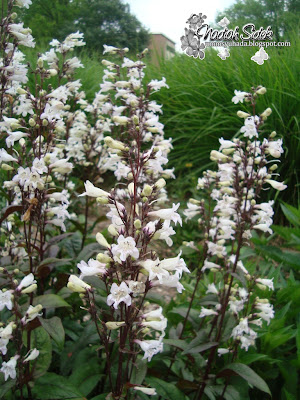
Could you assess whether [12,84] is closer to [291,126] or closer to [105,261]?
[105,261]

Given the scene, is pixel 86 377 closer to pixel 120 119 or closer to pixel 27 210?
pixel 27 210

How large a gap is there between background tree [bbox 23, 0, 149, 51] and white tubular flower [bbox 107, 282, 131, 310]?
1935cm

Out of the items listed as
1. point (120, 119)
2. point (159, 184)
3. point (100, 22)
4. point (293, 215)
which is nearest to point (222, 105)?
point (293, 215)

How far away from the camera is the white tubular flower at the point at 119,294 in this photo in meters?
1.13

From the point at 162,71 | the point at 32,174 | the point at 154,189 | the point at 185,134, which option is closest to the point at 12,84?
the point at 32,174

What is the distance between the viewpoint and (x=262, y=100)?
515 centimetres

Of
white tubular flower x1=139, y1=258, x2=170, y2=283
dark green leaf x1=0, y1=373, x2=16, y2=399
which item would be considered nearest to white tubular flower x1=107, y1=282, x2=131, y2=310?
white tubular flower x1=139, y1=258, x2=170, y2=283

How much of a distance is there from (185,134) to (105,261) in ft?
15.5

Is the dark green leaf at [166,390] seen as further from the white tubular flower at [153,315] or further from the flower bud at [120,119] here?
the flower bud at [120,119]

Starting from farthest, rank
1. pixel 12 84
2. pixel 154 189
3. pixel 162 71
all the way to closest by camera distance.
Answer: pixel 162 71, pixel 12 84, pixel 154 189

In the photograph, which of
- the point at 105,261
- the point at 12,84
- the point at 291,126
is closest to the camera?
the point at 105,261

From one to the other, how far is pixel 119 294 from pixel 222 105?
16.4 ft

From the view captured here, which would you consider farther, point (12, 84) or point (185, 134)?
point (185, 134)

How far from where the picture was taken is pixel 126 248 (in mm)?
1129
